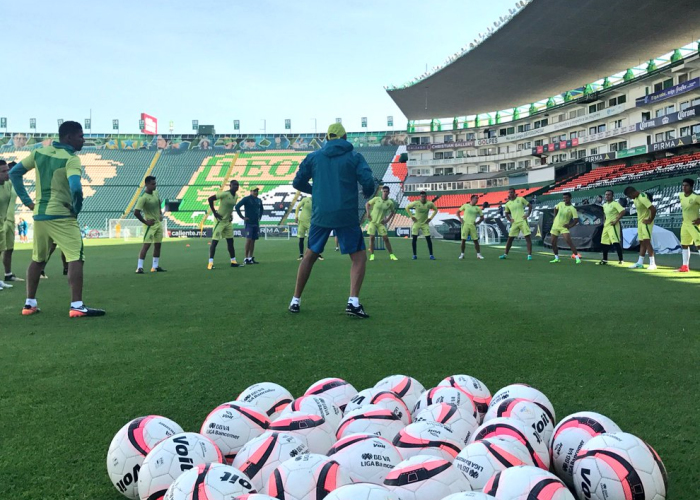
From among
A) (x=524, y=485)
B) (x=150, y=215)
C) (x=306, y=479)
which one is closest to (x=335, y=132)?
(x=306, y=479)

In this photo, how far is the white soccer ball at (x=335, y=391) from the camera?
277 cm

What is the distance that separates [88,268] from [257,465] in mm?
12552

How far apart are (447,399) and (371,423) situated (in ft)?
1.59

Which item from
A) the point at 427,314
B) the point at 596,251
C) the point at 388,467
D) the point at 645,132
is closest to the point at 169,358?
the point at 388,467

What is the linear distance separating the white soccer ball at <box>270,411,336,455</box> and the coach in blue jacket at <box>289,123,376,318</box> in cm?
332

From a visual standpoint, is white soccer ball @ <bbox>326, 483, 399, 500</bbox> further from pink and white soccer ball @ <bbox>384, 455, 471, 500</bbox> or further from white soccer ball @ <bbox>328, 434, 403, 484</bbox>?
white soccer ball @ <bbox>328, 434, 403, 484</bbox>

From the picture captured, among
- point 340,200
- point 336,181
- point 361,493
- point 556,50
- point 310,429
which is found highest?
point 556,50

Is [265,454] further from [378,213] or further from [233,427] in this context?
[378,213]

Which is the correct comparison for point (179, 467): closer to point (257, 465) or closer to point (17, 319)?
point (257, 465)

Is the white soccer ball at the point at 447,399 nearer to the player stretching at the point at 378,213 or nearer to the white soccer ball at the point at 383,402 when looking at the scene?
the white soccer ball at the point at 383,402

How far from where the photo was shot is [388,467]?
196cm

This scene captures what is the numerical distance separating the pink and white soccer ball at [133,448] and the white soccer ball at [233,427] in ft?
0.51

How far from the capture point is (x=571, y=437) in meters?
2.25

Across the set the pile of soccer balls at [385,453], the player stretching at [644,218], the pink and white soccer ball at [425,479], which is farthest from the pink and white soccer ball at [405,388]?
the player stretching at [644,218]
